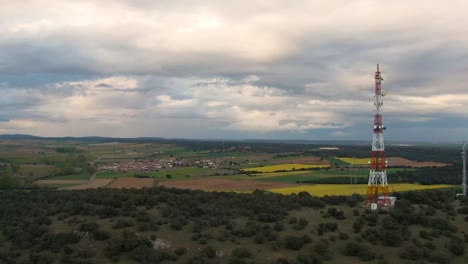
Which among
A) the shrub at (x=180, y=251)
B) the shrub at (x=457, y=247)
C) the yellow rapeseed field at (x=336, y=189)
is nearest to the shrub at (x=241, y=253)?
the shrub at (x=180, y=251)

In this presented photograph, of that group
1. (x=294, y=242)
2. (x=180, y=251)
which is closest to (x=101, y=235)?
(x=180, y=251)

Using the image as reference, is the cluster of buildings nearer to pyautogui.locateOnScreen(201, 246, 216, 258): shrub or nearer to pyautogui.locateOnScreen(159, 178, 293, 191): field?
pyautogui.locateOnScreen(159, 178, 293, 191): field

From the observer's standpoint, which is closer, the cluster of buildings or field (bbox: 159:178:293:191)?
field (bbox: 159:178:293:191)

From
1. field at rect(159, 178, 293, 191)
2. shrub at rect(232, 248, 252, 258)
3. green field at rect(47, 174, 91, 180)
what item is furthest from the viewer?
green field at rect(47, 174, 91, 180)

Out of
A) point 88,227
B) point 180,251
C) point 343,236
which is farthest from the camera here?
point 88,227

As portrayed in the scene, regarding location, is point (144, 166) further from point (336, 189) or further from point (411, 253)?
point (411, 253)

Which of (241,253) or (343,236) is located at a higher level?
(343,236)

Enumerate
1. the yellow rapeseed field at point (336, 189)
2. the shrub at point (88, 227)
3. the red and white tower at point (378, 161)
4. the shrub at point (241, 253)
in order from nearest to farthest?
the shrub at point (241, 253) < the shrub at point (88, 227) < the red and white tower at point (378, 161) < the yellow rapeseed field at point (336, 189)

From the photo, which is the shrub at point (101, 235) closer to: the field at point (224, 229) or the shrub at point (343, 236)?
the field at point (224, 229)

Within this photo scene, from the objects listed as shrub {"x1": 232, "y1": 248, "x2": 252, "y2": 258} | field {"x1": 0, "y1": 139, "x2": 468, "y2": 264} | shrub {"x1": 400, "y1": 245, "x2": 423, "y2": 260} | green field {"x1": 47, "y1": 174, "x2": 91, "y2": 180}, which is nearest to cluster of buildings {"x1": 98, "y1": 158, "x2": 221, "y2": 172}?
green field {"x1": 47, "y1": 174, "x2": 91, "y2": 180}

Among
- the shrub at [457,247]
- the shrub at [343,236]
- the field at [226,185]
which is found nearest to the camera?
the shrub at [457,247]
